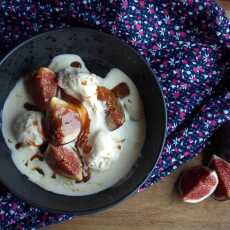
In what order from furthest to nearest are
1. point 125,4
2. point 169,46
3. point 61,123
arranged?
1. point 169,46
2. point 125,4
3. point 61,123

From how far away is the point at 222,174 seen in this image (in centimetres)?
179

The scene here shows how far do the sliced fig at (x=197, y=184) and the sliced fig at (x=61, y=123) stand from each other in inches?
17.4

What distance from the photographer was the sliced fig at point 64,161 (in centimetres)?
165

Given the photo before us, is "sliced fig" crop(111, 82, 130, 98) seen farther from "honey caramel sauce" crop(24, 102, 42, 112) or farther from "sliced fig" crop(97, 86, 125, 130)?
"honey caramel sauce" crop(24, 102, 42, 112)

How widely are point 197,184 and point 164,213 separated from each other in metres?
0.18

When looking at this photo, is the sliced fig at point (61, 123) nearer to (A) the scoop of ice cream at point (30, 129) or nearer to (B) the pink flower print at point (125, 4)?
(A) the scoop of ice cream at point (30, 129)

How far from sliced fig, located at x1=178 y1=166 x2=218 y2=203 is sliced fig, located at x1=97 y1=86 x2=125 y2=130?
13.0 inches

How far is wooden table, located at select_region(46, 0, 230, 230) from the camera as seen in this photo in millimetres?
1812

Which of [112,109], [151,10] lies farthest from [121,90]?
[151,10]

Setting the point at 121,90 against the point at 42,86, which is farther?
the point at 121,90

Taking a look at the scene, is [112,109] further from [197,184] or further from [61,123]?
[197,184]

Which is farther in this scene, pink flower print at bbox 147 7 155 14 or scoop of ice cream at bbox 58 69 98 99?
pink flower print at bbox 147 7 155 14

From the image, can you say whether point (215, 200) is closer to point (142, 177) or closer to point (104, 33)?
point (142, 177)

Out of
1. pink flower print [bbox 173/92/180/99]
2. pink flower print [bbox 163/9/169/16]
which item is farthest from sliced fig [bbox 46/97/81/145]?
pink flower print [bbox 163/9/169/16]
